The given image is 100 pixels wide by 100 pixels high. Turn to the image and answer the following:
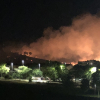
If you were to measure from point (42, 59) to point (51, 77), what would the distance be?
43.2 meters

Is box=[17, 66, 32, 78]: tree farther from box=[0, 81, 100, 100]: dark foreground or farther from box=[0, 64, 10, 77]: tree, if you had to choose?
box=[0, 81, 100, 100]: dark foreground

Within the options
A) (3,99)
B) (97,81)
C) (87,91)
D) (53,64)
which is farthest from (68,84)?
(53,64)

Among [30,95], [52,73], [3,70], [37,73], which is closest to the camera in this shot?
[30,95]

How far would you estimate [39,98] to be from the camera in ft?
62.0

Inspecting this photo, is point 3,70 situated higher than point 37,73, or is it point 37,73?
point 3,70

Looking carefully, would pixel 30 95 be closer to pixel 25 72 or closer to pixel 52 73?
pixel 52 73

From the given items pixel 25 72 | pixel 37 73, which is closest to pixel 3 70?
pixel 25 72

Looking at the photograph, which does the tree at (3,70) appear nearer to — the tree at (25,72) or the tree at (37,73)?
the tree at (25,72)

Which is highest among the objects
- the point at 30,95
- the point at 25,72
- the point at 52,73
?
the point at 25,72

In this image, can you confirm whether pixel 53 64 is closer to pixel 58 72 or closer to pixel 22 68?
pixel 58 72

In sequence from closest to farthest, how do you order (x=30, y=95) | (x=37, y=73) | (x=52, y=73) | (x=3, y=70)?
(x=30, y=95) < (x=52, y=73) < (x=37, y=73) < (x=3, y=70)

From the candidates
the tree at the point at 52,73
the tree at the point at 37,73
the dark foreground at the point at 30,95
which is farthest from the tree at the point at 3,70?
the dark foreground at the point at 30,95

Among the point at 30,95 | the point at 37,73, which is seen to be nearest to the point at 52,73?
the point at 37,73

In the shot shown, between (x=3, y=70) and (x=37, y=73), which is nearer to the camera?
(x=37, y=73)
